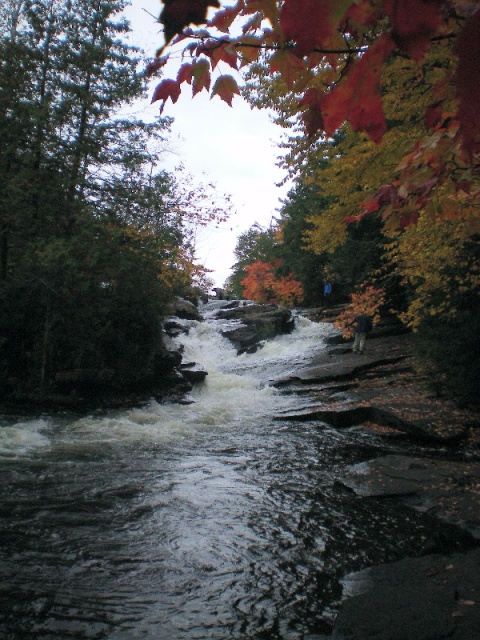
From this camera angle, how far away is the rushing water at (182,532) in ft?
9.78

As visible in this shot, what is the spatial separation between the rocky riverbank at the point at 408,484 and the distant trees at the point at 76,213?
522 centimetres

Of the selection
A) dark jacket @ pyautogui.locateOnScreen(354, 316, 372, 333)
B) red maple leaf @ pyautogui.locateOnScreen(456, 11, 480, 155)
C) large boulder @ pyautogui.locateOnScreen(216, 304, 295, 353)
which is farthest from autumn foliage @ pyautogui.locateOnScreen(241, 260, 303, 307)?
red maple leaf @ pyautogui.locateOnScreen(456, 11, 480, 155)

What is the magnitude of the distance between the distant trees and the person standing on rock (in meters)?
6.35

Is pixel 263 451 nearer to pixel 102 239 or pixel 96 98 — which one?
pixel 102 239

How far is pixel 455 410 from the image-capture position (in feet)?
27.5

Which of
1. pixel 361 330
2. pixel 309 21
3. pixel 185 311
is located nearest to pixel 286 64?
pixel 309 21

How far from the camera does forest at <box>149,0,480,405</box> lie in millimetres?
978

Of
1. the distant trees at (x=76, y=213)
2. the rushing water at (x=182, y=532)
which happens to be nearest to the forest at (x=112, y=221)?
the distant trees at (x=76, y=213)

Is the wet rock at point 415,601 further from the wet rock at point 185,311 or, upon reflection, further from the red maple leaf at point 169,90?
the wet rock at point 185,311

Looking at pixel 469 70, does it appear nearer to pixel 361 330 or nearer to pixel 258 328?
pixel 361 330

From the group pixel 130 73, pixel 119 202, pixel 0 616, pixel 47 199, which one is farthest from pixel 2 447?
pixel 130 73

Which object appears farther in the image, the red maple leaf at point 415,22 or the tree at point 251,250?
the tree at point 251,250

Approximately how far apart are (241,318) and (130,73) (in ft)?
44.1

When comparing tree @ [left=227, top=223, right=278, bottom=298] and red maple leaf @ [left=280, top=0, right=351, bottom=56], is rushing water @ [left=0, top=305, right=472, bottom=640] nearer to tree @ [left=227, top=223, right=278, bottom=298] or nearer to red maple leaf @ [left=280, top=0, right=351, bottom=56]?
red maple leaf @ [left=280, top=0, right=351, bottom=56]
